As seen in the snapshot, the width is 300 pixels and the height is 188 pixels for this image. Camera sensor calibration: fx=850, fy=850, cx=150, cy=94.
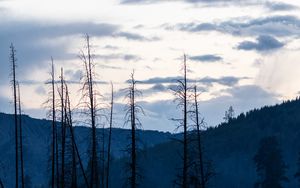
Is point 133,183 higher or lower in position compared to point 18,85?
lower

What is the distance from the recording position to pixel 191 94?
56250 mm

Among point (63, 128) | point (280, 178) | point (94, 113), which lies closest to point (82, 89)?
point (94, 113)

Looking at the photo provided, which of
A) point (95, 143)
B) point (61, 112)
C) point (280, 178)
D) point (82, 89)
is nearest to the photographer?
point (82, 89)

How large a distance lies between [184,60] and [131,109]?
15.4 ft

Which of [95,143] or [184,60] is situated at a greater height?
[184,60]

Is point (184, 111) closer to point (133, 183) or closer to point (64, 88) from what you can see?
point (133, 183)

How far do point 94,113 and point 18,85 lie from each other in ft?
34.2

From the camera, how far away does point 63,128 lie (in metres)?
64.9

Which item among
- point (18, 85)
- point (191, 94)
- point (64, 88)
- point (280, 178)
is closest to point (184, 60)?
point (191, 94)

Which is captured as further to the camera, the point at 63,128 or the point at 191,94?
the point at 63,128

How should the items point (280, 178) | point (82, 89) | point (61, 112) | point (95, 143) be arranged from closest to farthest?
point (82, 89)
point (95, 143)
point (61, 112)
point (280, 178)

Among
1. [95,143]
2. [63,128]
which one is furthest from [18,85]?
[95,143]

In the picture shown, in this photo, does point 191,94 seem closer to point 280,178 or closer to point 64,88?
point 64,88

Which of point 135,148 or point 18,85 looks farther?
point 18,85
